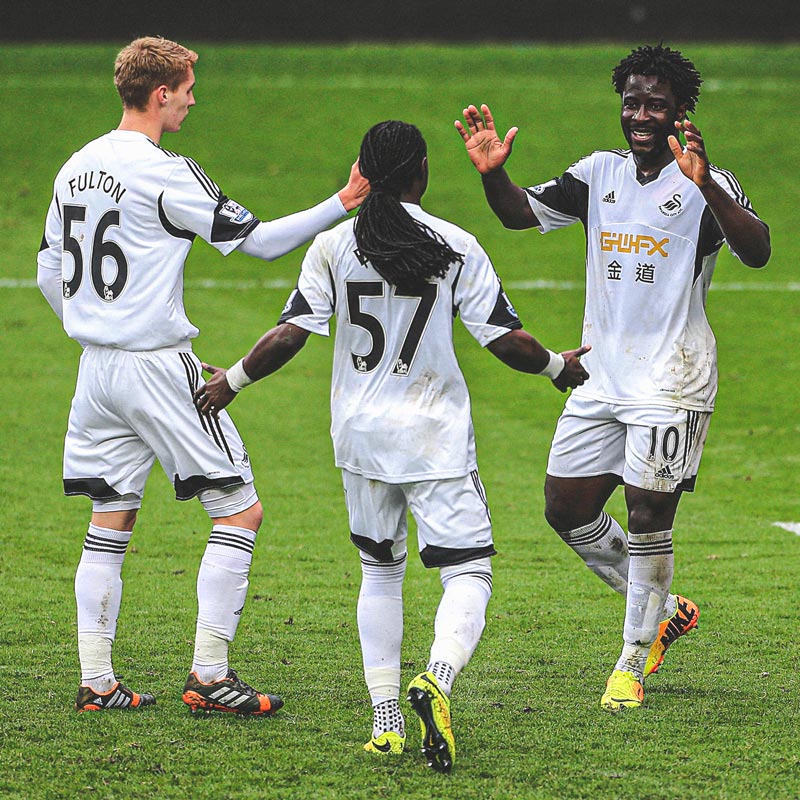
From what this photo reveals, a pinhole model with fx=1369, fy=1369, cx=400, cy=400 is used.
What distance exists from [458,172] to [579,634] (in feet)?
51.4

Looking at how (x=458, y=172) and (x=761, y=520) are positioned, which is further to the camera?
(x=458, y=172)

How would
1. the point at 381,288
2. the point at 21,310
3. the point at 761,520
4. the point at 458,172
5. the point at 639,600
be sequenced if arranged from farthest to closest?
the point at 458,172
the point at 21,310
the point at 761,520
the point at 639,600
the point at 381,288

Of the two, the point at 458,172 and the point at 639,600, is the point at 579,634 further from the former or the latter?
the point at 458,172

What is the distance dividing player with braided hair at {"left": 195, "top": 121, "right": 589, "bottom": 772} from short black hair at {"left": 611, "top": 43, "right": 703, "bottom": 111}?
1206 millimetres

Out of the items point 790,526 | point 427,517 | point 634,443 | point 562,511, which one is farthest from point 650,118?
point 790,526

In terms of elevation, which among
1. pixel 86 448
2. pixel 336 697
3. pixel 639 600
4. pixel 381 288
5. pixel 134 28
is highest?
pixel 134 28

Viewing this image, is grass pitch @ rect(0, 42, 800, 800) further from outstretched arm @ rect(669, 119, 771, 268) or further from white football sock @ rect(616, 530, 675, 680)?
outstretched arm @ rect(669, 119, 771, 268)

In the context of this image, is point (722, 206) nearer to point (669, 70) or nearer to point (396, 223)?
point (669, 70)

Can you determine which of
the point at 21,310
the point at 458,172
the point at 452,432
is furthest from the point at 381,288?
the point at 458,172

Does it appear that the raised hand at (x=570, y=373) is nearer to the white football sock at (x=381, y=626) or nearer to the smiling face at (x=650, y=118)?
the white football sock at (x=381, y=626)

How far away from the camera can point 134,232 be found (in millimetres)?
4777

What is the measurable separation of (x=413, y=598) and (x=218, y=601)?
6.56 feet

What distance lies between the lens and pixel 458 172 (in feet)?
68.9

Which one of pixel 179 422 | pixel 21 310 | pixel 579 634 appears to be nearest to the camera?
pixel 179 422
